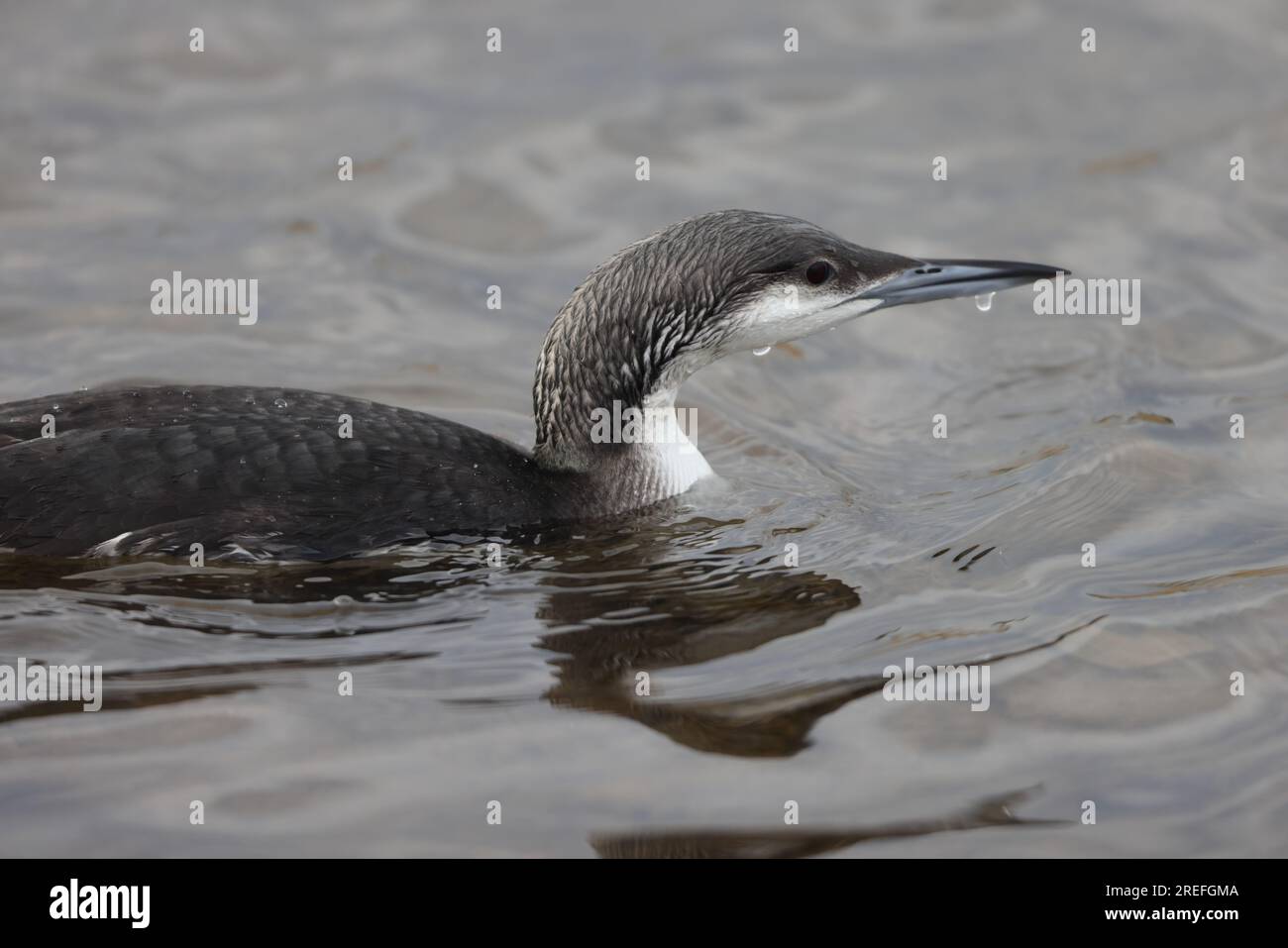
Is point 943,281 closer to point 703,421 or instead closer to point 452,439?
point 703,421

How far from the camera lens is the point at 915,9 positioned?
38.4ft

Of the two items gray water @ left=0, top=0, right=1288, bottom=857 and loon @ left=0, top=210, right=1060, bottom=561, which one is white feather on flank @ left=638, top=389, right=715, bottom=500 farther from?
gray water @ left=0, top=0, right=1288, bottom=857

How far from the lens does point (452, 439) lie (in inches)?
250

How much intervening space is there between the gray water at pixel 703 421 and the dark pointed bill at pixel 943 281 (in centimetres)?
→ 95

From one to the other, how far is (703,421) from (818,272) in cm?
158

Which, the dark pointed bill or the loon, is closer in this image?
the loon

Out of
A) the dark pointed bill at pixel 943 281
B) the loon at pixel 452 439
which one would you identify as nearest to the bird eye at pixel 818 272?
the loon at pixel 452 439

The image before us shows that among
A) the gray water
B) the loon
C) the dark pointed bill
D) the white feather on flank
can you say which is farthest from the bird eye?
the gray water

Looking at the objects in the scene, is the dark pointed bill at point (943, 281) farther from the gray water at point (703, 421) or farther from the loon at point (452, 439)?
the gray water at point (703, 421)

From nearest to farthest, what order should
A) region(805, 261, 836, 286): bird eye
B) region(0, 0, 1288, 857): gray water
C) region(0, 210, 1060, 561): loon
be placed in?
region(0, 0, 1288, 857): gray water < region(0, 210, 1060, 561): loon < region(805, 261, 836, 286): bird eye

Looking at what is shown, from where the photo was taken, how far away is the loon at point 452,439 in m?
5.81

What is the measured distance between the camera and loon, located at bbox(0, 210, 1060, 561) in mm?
5809

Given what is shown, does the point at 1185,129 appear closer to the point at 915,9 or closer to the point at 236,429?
the point at 915,9
